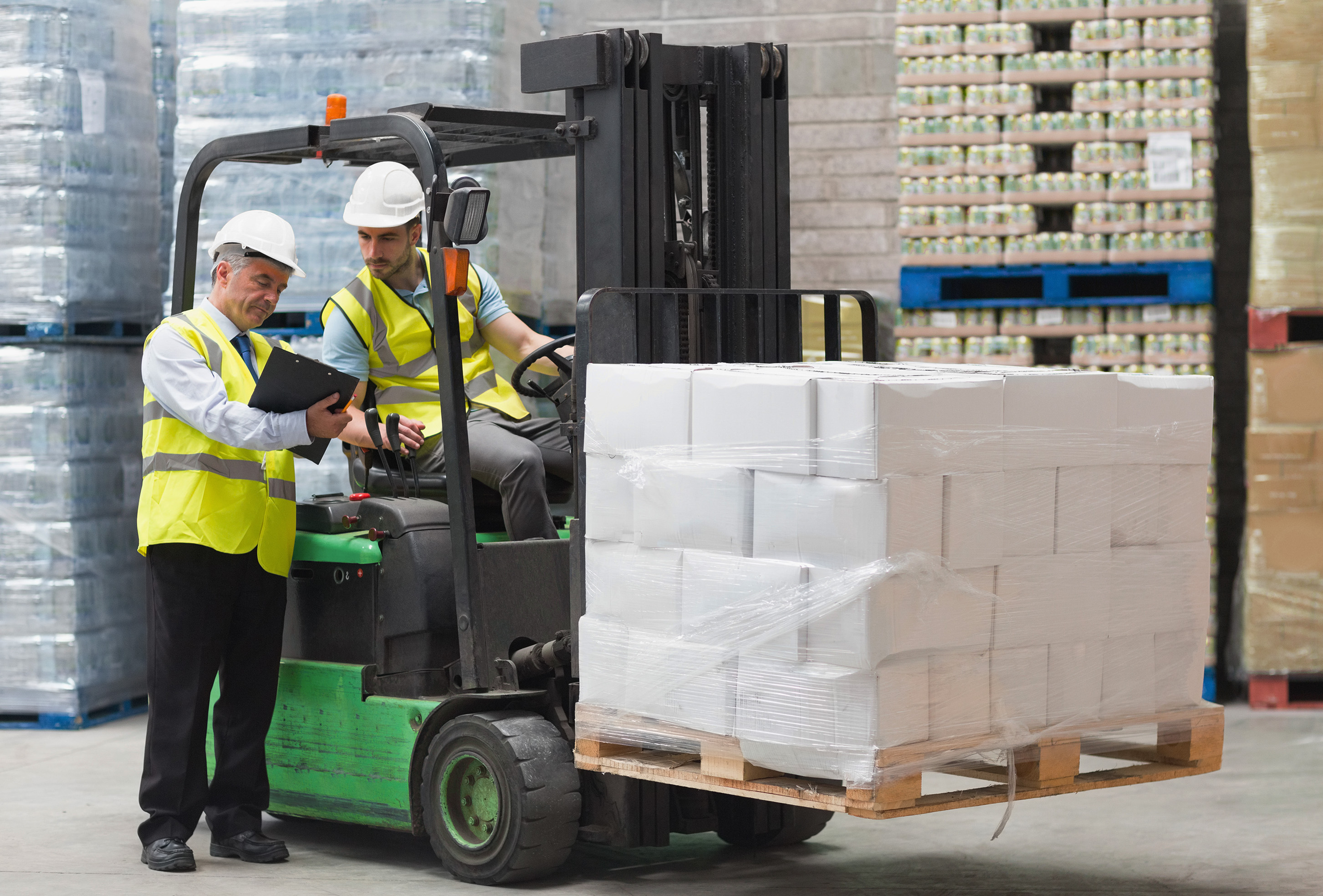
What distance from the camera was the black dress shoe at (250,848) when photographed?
5.07 meters

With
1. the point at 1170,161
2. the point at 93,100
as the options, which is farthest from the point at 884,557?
the point at 93,100

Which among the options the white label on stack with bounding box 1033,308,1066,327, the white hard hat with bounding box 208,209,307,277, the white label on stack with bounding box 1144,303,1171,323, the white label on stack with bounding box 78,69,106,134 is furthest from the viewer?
the white label on stack with bounding box 1033,308,1066,327

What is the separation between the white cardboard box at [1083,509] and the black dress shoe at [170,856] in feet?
8.11

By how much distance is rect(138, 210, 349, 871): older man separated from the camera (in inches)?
192

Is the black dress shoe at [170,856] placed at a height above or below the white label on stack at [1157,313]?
below

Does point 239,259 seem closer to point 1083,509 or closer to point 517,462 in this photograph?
point 517,462

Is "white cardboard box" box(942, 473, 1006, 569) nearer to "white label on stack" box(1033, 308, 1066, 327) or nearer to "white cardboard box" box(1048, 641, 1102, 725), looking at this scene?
"white cardboard box" box(1048, 641, 1102, 725)

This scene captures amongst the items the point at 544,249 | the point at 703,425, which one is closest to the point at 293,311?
the point at 544,249

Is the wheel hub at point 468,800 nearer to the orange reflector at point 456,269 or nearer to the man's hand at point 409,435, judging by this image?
the man's hand at point 409,435

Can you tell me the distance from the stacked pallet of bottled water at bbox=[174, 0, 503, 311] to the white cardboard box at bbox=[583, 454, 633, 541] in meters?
2.68

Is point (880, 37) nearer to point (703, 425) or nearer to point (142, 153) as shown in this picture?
point (142, 153)

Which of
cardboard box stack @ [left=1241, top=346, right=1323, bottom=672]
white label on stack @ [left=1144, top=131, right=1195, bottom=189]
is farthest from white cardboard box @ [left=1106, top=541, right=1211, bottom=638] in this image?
white label on stack @ [left=1144, top=131, right=1195, bottom=189]

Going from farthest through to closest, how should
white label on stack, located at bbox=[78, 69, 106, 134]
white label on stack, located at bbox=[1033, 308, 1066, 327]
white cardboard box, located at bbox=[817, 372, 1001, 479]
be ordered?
white label on stack, located at bbox=[1033, 308, 1066, 327]
white label on stack, located at bbox=[78, 69, 106, 134]
white cardboard box, located at bbox=[817, 372, 1001, 479]

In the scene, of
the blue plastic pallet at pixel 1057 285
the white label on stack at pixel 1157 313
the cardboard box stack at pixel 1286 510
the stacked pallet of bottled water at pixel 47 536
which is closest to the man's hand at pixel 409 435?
the stacked pallet of bottled water at pixel 47 536
